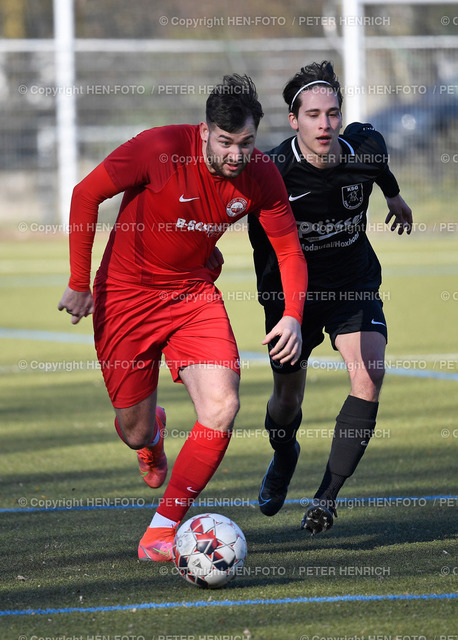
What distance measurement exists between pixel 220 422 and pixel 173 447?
2.95m

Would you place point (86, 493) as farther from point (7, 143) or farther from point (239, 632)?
point (7, 143)

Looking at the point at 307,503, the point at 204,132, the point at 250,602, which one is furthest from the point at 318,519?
the point at 204,132

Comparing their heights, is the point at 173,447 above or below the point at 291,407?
below

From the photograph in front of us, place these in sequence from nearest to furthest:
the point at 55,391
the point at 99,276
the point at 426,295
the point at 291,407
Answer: the point at 99,276 → the point at 291,407 → the point at 55,391 → the point at 426,295

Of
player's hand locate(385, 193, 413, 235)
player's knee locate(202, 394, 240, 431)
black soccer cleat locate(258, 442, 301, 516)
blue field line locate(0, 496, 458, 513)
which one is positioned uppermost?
player's hand locate(385, 193, 413, 235)

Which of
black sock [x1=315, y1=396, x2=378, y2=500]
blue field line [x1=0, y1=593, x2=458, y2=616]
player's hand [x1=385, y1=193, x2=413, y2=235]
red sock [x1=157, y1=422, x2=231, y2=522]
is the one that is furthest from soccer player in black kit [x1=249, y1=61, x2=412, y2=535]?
blue field line [x1=0, y1=593, x2=458, y2=616]

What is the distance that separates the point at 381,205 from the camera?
87.8ft

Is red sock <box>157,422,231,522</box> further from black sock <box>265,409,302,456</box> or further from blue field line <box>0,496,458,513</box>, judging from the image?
black sock <box>265,409,302,456</box>

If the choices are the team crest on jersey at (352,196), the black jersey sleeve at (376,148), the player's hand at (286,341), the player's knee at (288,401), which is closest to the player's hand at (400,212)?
the black jersey sleeve at (376,148)

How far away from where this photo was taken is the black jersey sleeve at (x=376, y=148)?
553 centimetres

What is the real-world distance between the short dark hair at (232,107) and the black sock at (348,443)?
1519mm

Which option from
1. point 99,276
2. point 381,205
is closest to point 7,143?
point 381,205

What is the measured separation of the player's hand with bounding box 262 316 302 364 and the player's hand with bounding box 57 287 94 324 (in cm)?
83

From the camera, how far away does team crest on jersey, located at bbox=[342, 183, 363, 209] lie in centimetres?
544
